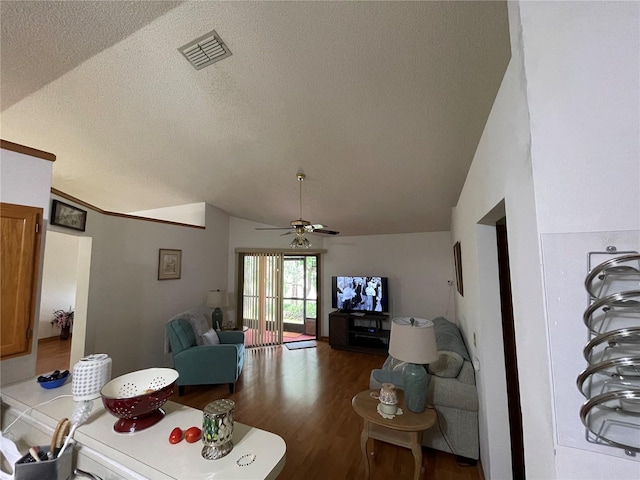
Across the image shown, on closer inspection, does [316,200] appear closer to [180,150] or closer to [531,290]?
[180,150]

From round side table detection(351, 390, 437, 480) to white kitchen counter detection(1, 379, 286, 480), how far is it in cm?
112

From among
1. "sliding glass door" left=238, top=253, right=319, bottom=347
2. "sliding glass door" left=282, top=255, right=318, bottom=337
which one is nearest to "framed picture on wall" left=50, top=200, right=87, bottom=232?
"sliding glass door" left=238, top=253, right=319, bottom=347

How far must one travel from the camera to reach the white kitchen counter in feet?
2.48

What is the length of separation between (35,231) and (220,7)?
1.54 meters

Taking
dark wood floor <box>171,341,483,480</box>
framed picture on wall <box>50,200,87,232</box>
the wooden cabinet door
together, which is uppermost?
framed picture on wall <box>50,200,87,232</box>

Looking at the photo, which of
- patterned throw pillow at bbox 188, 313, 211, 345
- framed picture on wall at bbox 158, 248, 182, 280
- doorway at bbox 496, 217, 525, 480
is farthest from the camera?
framed picture on wall at bbox 158, 248, 182, 280

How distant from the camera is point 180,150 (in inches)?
104

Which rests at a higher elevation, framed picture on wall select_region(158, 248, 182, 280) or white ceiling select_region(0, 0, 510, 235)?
white ceiling select_region(0, 0, 510, 235)

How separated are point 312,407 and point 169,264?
2.89m

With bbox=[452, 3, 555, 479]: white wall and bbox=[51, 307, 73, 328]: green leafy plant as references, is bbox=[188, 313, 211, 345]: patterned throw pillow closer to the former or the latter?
bbox=[452, 3, 555, 479]: white wall

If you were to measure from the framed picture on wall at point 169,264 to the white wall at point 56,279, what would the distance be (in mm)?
2701

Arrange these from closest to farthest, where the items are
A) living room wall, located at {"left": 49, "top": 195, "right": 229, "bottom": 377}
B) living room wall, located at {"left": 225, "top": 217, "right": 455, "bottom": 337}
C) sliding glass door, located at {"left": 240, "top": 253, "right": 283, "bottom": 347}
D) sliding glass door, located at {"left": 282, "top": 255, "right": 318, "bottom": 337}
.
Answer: living room wall, located at {"left": 49, "top": 195, "right": 229, "bottom": 377}, living room wall, located at {"left": 225, "top": 217, "right": 455, "bottom": 337}, sliding glass door, located at {"left": 240, "top": 253, "right": 283, "bottom": 347}, sliding glass door, located at {"left": 282, "top": 255, "right": 318, "bottom": 337}

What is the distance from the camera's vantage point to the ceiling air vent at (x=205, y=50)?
4.54 ft

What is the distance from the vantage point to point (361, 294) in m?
5.02
